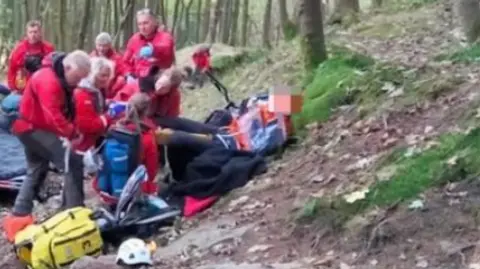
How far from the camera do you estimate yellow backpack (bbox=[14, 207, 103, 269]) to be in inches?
328

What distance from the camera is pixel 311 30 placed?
11.4m

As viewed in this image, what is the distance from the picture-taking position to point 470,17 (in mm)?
11305

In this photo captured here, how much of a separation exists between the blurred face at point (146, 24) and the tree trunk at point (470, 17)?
3.40m

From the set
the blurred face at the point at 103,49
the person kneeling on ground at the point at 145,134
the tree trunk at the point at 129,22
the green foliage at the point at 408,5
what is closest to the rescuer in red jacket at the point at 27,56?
the blurred face at the point at 103,49

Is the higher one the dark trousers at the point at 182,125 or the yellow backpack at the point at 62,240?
the dark trousers at the point at 182,125

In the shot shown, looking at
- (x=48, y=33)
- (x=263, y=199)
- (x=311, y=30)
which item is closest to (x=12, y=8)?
(x=48, y=33)

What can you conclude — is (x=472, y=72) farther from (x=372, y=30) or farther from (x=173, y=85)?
(x=372, y=30)

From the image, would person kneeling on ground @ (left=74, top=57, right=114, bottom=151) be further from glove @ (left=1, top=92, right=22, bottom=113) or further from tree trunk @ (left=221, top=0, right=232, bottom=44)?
tree trunk @ (left=221, top=0, right=232, bottom=44)

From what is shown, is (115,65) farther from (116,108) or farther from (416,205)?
(416,205)

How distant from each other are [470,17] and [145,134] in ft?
12.7

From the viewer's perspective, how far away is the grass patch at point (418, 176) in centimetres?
746

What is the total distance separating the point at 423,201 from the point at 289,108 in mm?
3231

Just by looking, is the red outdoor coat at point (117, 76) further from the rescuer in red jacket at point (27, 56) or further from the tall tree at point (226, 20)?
the tall tree at point (226, 20)

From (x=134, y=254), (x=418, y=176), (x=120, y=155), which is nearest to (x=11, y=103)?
(x=120, y=155)
